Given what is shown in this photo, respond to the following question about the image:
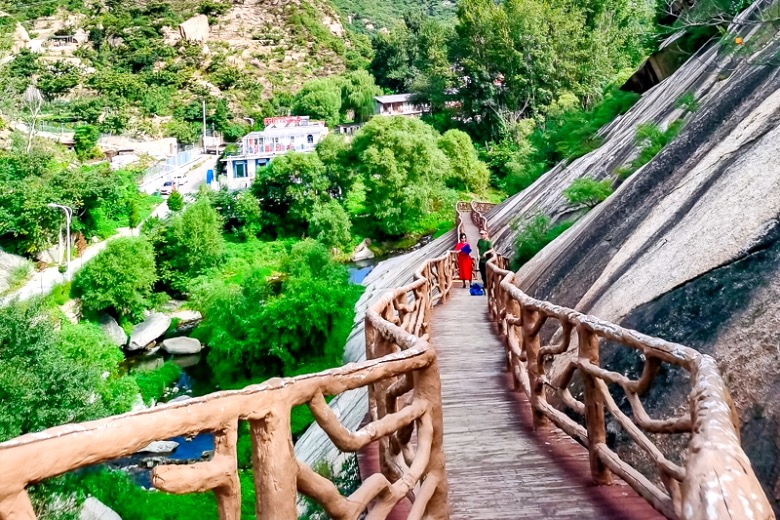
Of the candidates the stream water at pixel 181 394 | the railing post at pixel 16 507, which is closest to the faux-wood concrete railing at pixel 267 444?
the railing post at pixel 16 507

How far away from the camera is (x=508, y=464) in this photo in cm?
458

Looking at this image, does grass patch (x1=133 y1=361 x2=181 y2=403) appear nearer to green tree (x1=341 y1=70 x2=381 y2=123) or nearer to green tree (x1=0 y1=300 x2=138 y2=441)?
green tree (x1=0 y1=300 x2=138 y2=441)

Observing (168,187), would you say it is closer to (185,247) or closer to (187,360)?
Answer: (185,247)

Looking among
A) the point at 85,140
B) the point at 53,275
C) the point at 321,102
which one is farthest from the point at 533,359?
the point at 321,102

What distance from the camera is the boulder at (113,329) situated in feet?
95.5

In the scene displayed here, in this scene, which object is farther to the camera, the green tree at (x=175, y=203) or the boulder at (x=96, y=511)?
the green tree at (x=175, y=203)

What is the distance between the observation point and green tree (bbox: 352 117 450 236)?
39.3 m

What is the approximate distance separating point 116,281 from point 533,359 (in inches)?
1159

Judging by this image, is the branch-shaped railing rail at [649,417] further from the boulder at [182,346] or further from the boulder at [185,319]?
the boulder at [185,319]

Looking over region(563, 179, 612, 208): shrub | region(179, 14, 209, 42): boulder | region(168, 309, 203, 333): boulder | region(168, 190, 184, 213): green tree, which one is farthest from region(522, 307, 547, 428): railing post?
region(179, 14, 209, 42): boulder

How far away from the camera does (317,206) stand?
4147 centimetres

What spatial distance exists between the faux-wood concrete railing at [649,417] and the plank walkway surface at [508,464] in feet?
0.61

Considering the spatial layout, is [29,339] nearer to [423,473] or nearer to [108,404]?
[108,404]

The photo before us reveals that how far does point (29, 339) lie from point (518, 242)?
12.2 m
